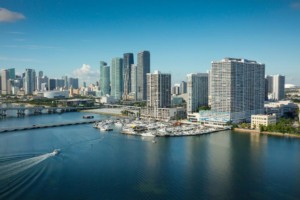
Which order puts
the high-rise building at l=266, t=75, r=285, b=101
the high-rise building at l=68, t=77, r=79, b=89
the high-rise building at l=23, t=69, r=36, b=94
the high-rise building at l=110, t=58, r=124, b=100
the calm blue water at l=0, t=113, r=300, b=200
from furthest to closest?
the high-rise building at l=68, t=77, r=79, b=89 < the high-rise building at l=23, t=69, r=36, b=94 < the high-rise building at l=110, t=58, r=124, b=100 < the high-rise building at l=266, t=75, r=285, b=101 < the calm blue water at l=0, t=113, r=300, b=200

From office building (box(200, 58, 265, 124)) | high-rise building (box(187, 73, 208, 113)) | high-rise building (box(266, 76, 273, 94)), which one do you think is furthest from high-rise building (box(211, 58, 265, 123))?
high-rise building (box(266, 76, 273, 94))

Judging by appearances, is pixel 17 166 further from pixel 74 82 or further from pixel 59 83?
pixel 74 82

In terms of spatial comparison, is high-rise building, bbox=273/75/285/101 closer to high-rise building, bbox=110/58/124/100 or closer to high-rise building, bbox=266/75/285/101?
high-rise building, bbox=266/75/285/101

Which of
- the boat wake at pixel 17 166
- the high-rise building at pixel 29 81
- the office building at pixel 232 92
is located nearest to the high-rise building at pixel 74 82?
the high-rise building at pixel 29 81

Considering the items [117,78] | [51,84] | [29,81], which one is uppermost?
[117,78]

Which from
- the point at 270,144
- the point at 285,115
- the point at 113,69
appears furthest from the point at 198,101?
the point at 113,69

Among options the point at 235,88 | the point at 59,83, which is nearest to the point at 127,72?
the point at 235,88

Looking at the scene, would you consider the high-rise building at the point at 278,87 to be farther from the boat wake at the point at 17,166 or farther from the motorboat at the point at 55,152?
the boat wake at the point at 17,166

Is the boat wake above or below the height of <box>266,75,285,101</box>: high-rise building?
below
